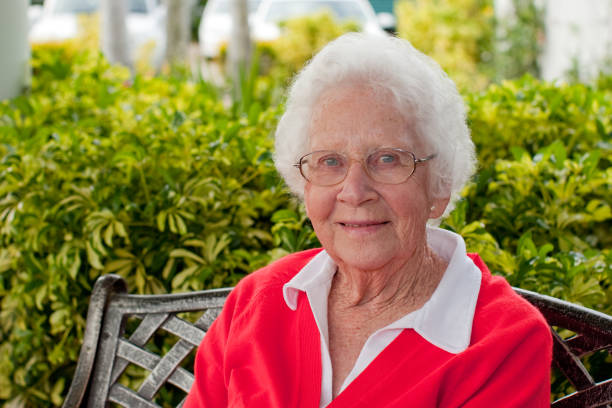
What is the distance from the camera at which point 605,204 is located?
8.83 ft

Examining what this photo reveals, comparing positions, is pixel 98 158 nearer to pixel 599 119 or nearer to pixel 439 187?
pixel 439 187

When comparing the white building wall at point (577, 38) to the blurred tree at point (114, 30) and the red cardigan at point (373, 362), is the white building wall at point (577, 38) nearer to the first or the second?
the blurred tree at point (114, 30)

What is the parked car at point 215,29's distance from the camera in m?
15.9

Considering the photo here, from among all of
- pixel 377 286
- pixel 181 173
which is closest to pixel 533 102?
pixel 181 173

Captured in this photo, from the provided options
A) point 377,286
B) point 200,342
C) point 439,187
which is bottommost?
point 200,342

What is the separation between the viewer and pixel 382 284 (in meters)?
1.88

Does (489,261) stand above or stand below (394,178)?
below

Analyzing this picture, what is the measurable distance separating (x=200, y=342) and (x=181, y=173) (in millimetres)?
827

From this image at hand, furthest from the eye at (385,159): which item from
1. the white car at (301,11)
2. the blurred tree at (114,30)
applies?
the white car at (301,11)

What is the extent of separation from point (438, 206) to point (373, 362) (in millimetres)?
422

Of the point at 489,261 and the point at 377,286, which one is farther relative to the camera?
the point at 489,261

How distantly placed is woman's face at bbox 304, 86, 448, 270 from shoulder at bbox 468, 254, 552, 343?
206mm

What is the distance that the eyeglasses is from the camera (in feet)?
5.79

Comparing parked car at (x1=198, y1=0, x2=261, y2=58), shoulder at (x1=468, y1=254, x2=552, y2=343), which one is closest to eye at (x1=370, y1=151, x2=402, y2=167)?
shoulder at (x1=468, y1=254, x2=552, y2=343)
